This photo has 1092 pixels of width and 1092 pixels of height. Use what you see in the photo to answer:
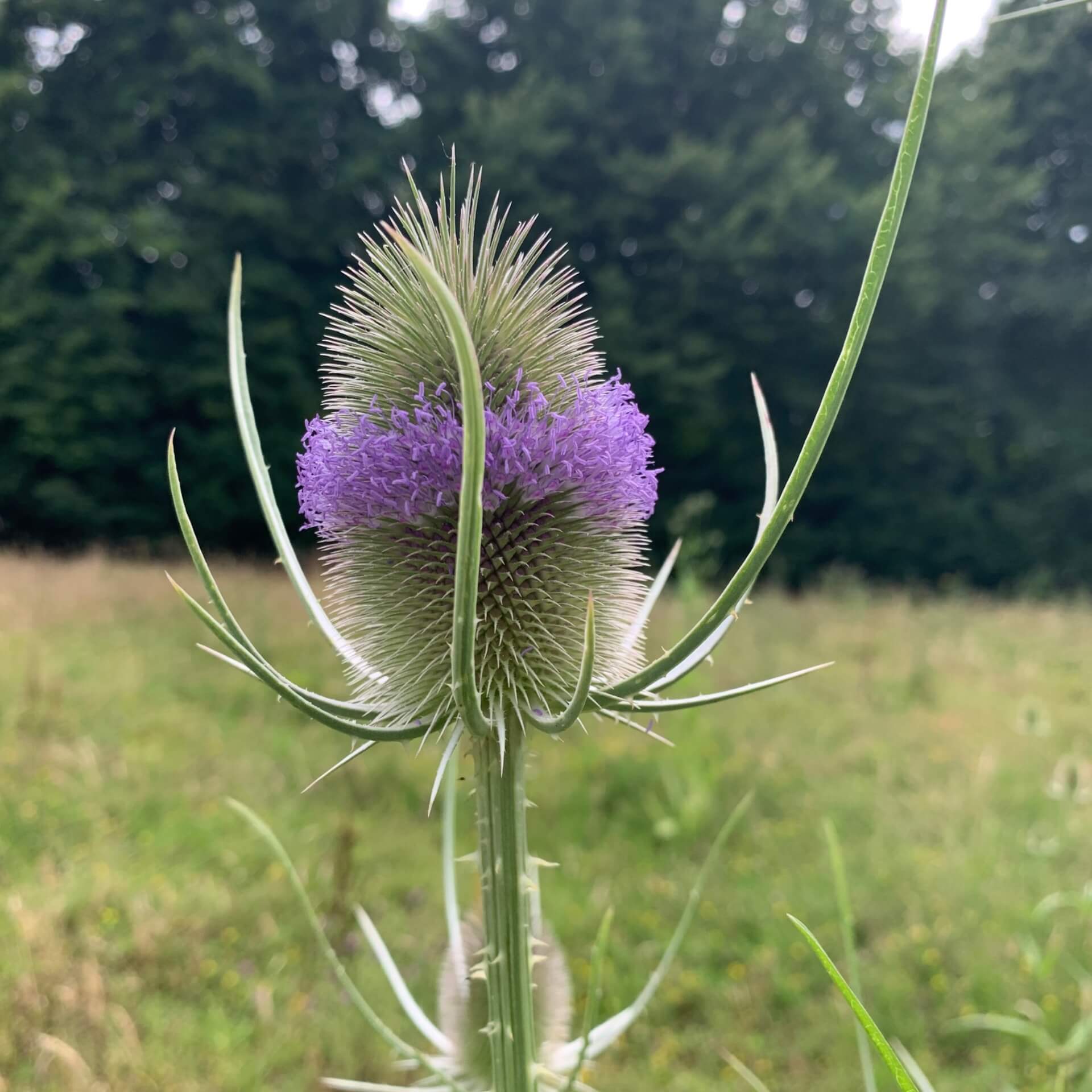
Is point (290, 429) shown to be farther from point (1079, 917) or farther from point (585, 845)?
point (1079, 917)

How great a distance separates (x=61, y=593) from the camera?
859cm

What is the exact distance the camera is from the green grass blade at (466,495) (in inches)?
24.1

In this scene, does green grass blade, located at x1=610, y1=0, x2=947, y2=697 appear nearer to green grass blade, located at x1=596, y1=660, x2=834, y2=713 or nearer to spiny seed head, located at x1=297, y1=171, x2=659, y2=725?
green grass blade, located at x1=596, y1=660, x2=834, y2=713

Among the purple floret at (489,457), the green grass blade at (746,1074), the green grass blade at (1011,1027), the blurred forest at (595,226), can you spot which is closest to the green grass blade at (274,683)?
the purple floret at (489,457)

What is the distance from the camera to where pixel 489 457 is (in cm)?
110

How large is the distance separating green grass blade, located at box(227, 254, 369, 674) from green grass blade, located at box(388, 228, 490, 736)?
0.78 feet

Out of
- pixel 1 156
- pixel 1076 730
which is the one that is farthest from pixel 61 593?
pixel 1076 730

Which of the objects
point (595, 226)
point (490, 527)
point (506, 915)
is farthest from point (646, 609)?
point (595, 226)

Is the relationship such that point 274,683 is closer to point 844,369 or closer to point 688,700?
point 688,700

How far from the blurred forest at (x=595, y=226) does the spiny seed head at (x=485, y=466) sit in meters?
11.5

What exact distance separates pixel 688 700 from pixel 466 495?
43 centimetres

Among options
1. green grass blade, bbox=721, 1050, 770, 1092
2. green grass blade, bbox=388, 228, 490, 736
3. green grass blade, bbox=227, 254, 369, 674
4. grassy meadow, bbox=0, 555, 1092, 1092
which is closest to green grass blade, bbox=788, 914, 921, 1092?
green grass blade, bbox=721, 1050, 770, 1092

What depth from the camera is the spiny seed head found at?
43.2 inches

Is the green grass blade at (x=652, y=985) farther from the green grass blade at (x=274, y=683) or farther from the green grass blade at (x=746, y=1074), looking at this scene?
the green grass blade at (x=274, y=683)
